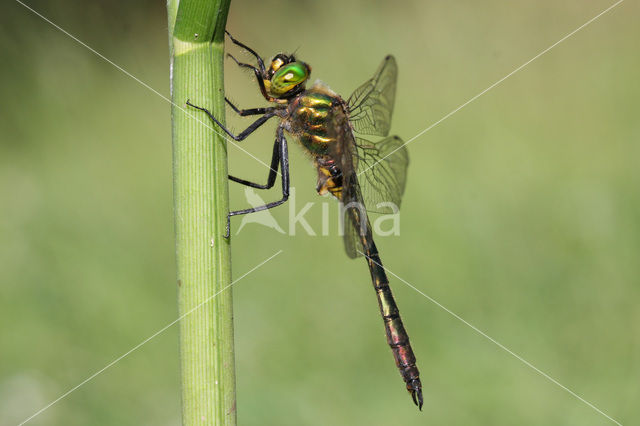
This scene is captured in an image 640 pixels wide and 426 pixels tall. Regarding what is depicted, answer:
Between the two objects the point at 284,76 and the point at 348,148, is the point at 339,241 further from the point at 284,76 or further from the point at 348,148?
the point at 284,76

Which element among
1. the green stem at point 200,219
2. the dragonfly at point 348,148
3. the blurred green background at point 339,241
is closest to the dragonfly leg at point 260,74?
the dragonfly at point 348,148

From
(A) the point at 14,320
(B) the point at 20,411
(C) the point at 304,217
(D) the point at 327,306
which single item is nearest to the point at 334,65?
(C) the point at 304,217

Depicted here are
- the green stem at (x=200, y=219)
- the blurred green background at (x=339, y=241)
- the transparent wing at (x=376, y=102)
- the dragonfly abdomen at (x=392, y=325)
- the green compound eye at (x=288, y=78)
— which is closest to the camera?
the green stem at (x=200, y=219)

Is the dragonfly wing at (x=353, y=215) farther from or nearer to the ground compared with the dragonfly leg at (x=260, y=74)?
nearer to the ground

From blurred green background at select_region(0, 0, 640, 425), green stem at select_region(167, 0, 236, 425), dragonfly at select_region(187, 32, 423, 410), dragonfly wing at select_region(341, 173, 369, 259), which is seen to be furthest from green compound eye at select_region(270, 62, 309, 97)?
green stem at select_region(167, 0, 236, 425)

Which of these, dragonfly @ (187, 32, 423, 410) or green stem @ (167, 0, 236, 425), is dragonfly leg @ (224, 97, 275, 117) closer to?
dragonfly @ (187, 32, 423, 410)

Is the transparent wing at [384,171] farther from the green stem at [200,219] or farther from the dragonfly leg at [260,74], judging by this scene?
the green stem at [200,219]

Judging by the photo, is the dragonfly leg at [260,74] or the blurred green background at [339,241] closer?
the dragonfly leg at [260,74]

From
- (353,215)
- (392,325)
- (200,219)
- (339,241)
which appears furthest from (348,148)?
(339,241)

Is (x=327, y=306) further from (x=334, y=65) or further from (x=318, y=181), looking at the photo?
(x=334, y=65)
